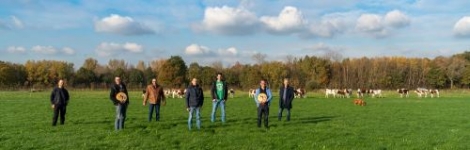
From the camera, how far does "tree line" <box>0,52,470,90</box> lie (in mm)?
99250

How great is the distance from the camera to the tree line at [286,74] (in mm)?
99250

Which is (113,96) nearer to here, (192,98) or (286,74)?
(192,98)

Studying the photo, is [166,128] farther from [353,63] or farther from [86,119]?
[353,63]

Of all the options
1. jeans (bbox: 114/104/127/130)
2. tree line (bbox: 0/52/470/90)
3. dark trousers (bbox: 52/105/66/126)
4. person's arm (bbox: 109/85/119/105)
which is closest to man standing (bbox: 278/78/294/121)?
jeans (bbox: 114/104/127/130)

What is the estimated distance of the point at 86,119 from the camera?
21266 millimetres

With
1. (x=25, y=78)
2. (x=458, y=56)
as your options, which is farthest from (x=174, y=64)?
(x=458, y=56)

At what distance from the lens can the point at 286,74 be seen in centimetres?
10019

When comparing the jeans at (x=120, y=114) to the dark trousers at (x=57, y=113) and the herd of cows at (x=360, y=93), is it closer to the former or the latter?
the dark trousers at (x=57, y=113)

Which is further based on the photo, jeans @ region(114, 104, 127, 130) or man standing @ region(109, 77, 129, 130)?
jeans @ region(114, 104, 127, 130)

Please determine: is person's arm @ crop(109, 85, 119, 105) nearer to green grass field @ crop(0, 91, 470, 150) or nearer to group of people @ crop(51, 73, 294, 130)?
group of people @ crop(51, 73, 294, 130)

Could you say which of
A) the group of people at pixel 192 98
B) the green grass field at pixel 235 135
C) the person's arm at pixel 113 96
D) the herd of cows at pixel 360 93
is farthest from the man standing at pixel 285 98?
the herd of cows at pixel 360 93

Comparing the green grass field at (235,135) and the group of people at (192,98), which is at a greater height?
the group of people at (192,98)

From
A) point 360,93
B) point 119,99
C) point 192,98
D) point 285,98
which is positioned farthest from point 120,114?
point 360,93

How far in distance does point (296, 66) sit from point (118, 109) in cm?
9210
